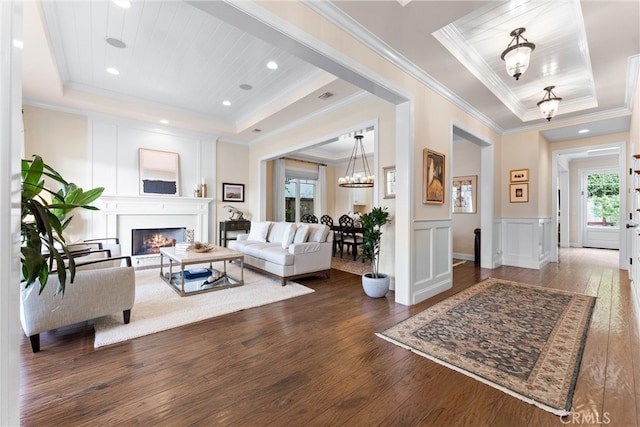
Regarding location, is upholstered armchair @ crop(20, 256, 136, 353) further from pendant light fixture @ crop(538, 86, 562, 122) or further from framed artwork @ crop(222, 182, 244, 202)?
pendant light fixture @ crop(538, 86, 562, 122)

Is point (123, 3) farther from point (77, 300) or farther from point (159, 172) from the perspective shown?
point (159, 172)

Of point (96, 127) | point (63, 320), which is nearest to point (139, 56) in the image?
point (96, 127)

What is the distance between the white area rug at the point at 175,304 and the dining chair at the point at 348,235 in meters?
2.32

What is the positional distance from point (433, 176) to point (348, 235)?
3397mm

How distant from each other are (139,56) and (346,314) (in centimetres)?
422

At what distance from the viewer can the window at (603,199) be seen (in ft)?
26.0

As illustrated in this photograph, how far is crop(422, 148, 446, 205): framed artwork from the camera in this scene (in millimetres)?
3481

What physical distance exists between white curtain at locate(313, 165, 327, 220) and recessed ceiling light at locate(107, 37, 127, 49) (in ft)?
20.5

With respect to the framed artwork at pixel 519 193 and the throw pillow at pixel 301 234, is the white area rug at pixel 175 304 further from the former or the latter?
the framed artwork at pixel 519 193

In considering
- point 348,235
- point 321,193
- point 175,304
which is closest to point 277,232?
point 348,235

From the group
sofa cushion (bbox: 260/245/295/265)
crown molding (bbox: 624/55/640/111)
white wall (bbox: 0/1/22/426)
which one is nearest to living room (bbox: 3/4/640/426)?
crown molding (bbox: 624/55/640/111)

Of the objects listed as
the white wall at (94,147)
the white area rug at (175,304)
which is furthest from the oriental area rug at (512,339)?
the white wall at (94,147)

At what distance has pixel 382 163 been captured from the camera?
3.95 m

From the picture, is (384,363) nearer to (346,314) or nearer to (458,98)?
(346,314)
